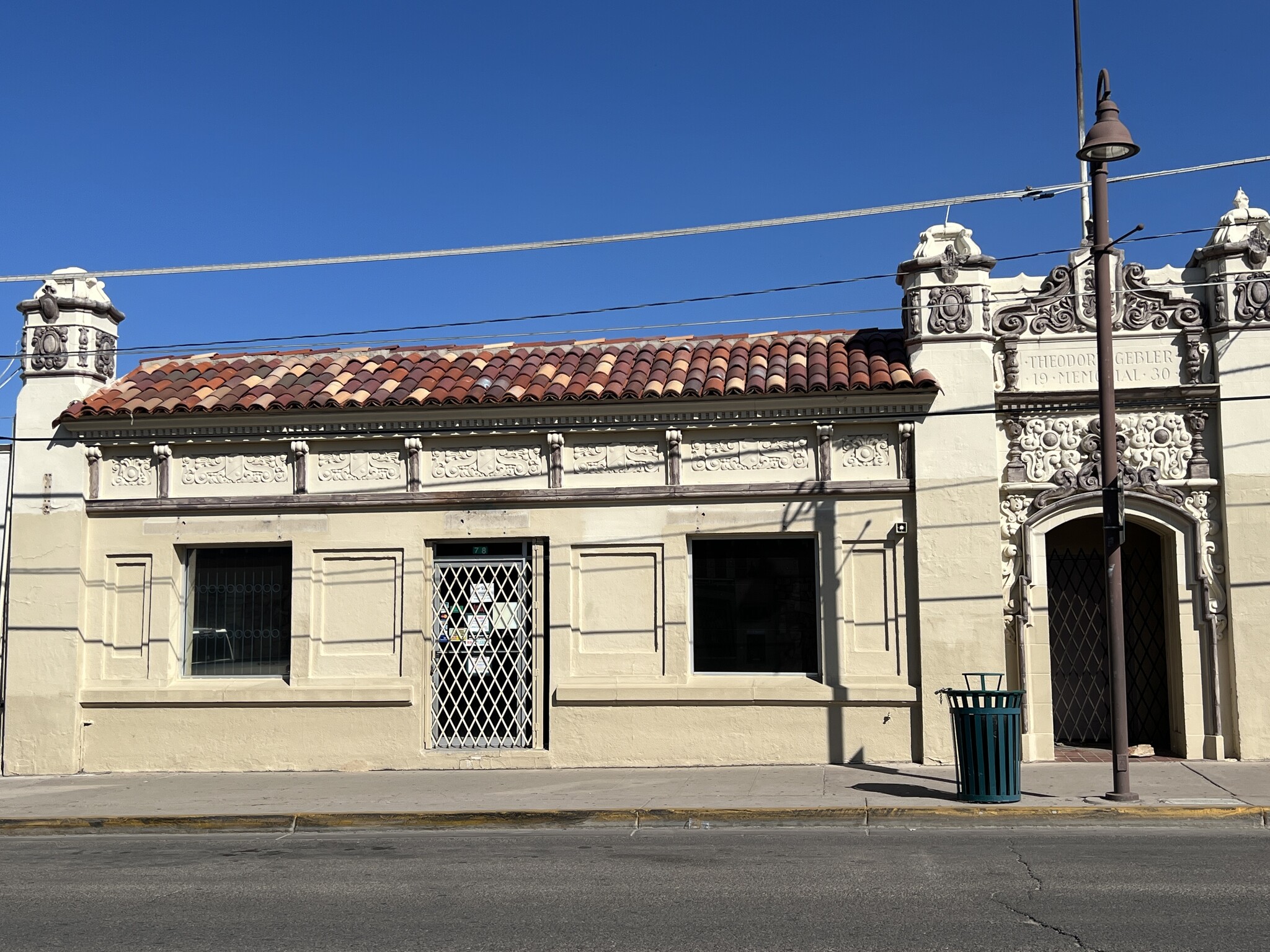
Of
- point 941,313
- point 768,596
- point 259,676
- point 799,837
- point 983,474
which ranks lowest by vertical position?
point 799,837

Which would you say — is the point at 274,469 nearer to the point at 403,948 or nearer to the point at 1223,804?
the point at 403,948

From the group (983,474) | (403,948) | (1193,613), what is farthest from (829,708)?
(403,948)

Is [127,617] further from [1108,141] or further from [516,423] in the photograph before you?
[1108,141]

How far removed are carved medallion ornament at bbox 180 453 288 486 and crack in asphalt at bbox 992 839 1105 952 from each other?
9.51 metres

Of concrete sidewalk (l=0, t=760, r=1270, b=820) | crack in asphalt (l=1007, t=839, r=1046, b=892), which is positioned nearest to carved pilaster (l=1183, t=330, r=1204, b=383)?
concrete sidewalk (l=0, t=760, r=1270, b=820)

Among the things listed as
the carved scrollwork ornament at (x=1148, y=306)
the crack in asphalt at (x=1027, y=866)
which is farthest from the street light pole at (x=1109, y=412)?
the carved scrollwork ornament at (x=1148, y=306)

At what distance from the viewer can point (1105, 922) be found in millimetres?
6715

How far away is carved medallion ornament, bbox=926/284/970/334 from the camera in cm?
1380

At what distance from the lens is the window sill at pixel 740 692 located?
44.0ft

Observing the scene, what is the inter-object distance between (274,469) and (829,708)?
7.07 m

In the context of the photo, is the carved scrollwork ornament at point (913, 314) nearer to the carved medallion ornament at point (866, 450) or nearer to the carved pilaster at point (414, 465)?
the carved medallion ornament at point (866, 450)

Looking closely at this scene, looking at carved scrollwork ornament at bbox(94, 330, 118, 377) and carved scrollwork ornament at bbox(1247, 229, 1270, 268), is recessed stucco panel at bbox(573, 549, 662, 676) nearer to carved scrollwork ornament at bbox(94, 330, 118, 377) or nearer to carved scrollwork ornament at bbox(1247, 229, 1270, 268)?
carved scrollwork ornament at bbox(94, 330, 118, 377)

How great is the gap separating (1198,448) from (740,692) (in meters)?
5.75

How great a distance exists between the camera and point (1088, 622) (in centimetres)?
1449
